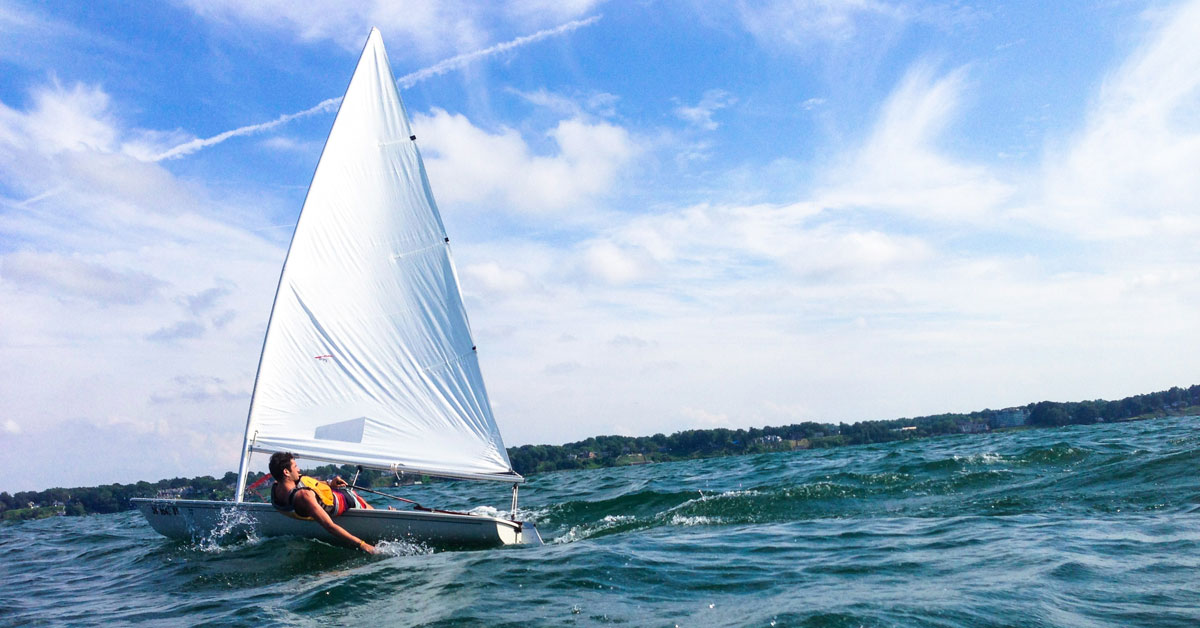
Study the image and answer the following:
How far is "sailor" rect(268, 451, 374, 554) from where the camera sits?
1032 centimetres

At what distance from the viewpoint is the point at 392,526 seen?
1059 centimetres

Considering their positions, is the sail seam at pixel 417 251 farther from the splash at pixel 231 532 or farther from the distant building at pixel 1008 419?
the distant building at pixel 1008 419

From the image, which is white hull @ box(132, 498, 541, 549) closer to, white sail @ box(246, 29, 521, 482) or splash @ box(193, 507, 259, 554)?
splash @ box(193, 507, 259, 554)

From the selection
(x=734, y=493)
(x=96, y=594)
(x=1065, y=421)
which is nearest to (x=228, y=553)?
(x=96, y=594)

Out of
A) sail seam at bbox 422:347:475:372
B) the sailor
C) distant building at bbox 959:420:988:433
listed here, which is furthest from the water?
distant building at bbox 959:420:988:433

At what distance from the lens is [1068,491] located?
13484 millimetres

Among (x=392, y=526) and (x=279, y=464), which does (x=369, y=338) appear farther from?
(x=392, y=526)

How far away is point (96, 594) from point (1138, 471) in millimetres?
18558

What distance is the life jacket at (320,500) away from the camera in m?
10.6

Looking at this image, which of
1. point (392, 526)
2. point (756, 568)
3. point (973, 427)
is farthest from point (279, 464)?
point (973, 427)

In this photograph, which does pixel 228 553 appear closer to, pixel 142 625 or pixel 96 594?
pixel 96 594

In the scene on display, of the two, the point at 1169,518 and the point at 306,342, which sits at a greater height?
the point at 306,342

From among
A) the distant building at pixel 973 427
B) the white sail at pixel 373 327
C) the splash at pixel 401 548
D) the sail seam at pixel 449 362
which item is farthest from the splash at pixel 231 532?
the distant building at pixel 973 427

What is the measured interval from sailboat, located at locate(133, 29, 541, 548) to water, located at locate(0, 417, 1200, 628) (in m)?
1.52
